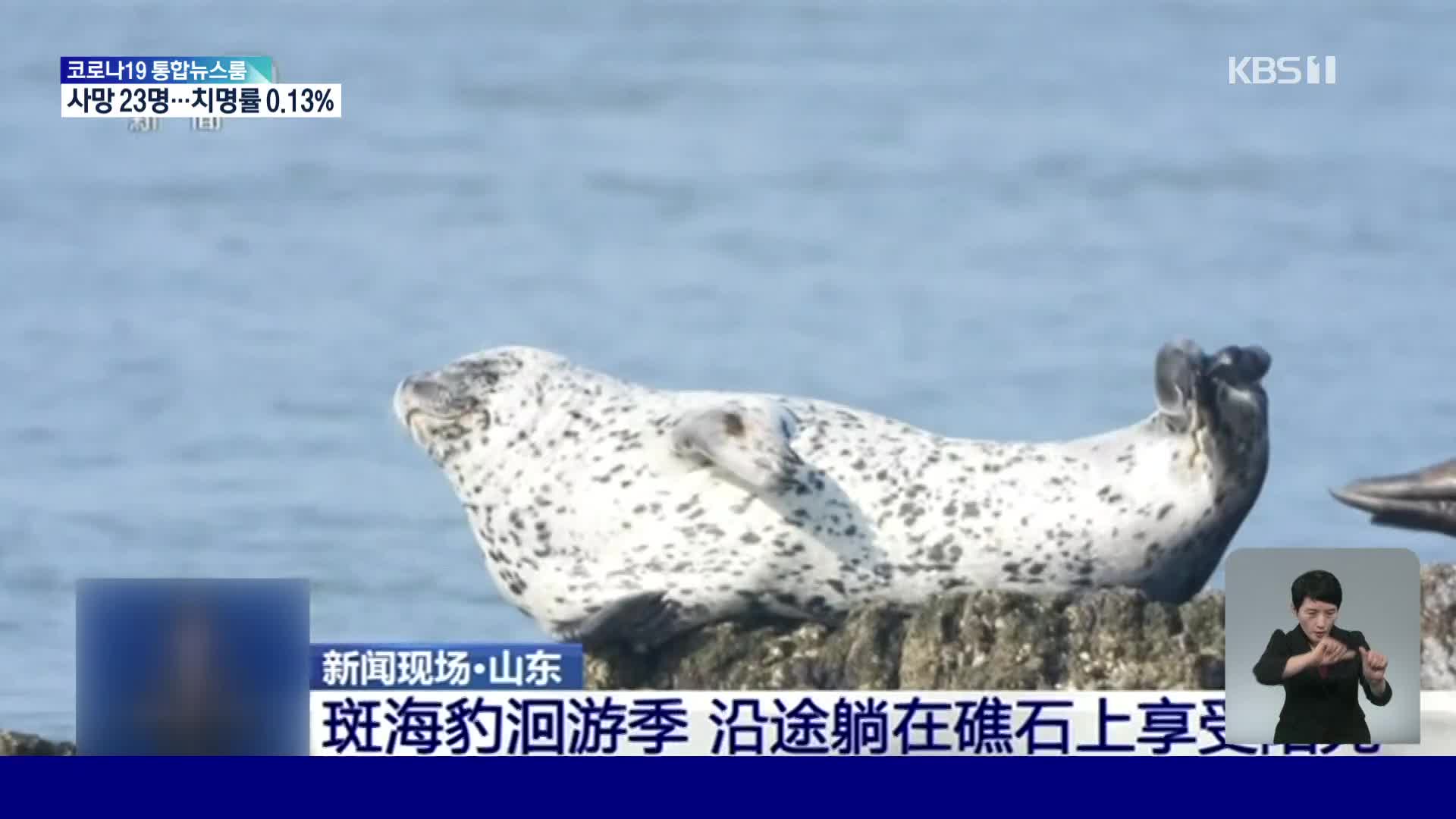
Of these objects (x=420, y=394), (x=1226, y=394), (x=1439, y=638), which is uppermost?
(x=420, y=394)

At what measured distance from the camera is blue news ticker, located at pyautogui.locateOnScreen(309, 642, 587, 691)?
12.4 m

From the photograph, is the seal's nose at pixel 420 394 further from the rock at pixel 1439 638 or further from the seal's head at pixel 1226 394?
A: the rock at pixel 1439 638

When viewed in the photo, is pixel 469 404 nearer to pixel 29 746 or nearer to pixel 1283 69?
pixel 29 746

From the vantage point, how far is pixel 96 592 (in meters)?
12.5

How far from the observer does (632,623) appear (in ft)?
43.4

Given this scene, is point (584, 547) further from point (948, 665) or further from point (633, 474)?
point (948, 665)

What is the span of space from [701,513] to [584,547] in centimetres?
41

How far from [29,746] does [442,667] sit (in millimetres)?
1220

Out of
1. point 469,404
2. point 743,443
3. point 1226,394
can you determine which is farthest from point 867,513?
point 469,404

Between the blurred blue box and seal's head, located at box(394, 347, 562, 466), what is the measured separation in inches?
66.7

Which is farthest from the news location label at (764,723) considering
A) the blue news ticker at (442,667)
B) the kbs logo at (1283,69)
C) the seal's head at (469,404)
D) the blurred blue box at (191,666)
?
the kbs logo at (1283,69)

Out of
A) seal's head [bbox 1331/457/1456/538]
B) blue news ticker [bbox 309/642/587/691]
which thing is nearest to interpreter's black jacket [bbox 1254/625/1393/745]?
seal's head [bbox 1331/457/1456/538]
